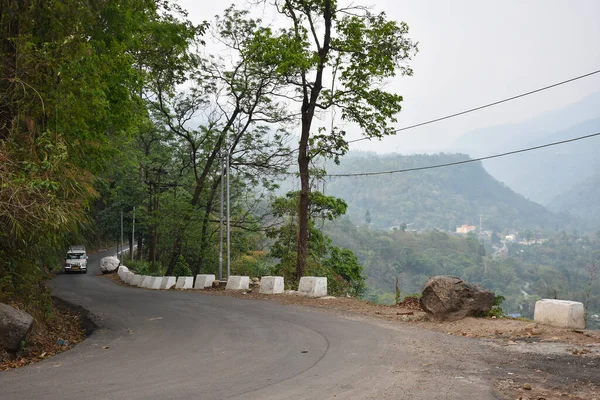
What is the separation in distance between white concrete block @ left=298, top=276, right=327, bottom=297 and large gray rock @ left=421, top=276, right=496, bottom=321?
7145 millimetres

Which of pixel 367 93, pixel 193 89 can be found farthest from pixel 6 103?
pixel 193 89

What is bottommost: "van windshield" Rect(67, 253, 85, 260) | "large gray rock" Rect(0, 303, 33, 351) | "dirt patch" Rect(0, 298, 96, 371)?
"dirt patch" Rect(0, 298, 96, 371)

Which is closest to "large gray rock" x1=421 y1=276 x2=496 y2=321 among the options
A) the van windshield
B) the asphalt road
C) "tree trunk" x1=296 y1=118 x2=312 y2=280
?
the asphalt road

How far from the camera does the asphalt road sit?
6.87 meters

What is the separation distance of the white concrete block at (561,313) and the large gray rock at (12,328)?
32.7 ft

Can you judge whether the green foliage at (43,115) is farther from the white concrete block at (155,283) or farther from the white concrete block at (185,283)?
the white concrete block at (155,283)

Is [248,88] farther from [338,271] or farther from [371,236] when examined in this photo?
[371,236]

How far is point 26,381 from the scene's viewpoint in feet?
25.0

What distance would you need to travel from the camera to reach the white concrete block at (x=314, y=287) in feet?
65.9

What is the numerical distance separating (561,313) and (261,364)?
6.24 m

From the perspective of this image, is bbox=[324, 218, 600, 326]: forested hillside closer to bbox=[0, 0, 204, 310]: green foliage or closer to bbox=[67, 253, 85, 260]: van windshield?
bbox=[67, 253, 85, 260]: van windshield

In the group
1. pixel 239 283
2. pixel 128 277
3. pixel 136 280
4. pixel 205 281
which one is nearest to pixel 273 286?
pixel 239 283

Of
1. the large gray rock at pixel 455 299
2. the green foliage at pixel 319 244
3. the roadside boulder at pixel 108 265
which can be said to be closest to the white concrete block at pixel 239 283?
the green foliage at pixel 319 244

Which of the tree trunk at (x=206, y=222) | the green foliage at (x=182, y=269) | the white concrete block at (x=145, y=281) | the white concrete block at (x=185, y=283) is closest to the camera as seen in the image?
the white concrete block at (x=185, y=283)
